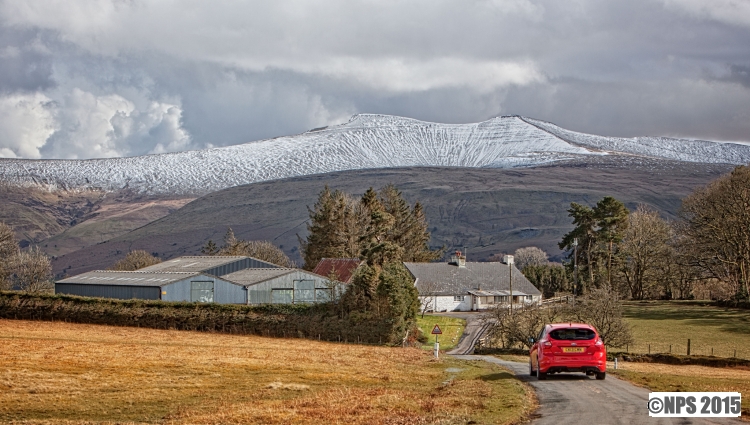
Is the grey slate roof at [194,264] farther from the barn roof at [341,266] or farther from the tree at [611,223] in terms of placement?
the tree at [611,223]

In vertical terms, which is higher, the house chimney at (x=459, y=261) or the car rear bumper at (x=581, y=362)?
the house chimney at (x=459, y=261)

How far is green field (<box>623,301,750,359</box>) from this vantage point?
59.9 meters

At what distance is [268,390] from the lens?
25594 mm

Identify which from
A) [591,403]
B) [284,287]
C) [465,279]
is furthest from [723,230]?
[591,403]

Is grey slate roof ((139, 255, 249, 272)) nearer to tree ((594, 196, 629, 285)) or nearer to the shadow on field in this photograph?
tree ((594, 196, 629, 285))

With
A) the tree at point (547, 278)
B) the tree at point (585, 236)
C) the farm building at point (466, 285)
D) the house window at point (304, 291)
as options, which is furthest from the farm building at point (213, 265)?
the tree at point (547, 278)

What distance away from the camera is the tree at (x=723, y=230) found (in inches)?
3346

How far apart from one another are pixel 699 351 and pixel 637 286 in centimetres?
5750

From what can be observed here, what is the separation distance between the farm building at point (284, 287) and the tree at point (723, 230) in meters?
42.5

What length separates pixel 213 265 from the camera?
9275cm

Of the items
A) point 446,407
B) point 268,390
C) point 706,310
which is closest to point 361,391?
point 268,390

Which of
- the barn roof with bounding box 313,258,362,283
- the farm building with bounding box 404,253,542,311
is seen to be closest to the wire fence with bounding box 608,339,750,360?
the barn roof with bounding box 313,258,362,283

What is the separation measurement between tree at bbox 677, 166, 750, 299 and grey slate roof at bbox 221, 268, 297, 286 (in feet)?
150

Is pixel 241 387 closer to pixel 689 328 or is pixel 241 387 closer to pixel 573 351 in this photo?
pixel 573 351
